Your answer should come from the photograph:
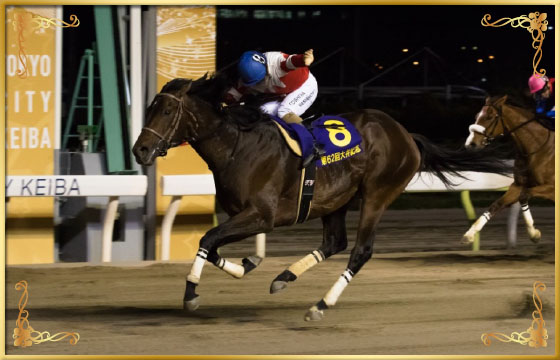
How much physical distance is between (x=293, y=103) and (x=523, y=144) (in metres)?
2.80

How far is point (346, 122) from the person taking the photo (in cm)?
496

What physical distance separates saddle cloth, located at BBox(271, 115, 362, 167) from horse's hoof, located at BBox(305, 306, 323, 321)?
761 millimetres

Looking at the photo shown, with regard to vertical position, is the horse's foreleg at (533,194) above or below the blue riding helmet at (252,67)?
below

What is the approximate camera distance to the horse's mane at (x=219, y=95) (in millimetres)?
4367

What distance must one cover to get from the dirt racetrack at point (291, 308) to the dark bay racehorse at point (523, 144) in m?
0.46

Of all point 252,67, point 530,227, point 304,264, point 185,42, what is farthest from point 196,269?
point 530,227

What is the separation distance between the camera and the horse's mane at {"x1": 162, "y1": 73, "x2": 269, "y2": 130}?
14.3 feet

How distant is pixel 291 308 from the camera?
15.9ft

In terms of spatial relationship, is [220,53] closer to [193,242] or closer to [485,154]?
[193,242]

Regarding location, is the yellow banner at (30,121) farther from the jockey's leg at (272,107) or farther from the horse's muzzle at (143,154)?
the horse's muzzle at (143,154)

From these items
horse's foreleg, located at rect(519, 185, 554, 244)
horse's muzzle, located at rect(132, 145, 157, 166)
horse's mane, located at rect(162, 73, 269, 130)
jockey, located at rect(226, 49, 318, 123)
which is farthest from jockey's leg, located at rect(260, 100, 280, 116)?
horse's foreleg, located at rect(519, 185, 554, 244)

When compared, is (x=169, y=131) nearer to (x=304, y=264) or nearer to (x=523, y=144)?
(x=304, y=264)

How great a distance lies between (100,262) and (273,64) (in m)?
2.32

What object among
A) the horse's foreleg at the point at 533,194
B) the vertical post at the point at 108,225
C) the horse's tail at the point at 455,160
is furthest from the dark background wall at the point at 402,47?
the horse's tail at the point at 455,160
